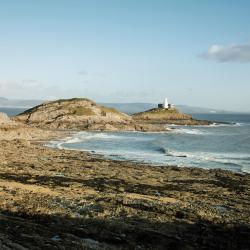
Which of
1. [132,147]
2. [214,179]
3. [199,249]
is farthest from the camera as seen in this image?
[132,147]

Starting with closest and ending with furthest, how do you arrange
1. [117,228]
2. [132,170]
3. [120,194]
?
[117,228]
[120,194]
[132,170]

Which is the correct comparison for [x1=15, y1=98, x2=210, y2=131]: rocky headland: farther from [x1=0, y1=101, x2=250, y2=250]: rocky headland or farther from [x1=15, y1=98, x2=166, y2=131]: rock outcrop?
[x1=0, y1=101, x2=250, y2=250]: rocky headland

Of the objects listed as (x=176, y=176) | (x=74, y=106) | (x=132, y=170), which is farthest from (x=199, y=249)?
(x=74, y=106)

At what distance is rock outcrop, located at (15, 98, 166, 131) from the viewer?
132250 millimetres

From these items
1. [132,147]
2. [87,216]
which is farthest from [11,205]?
[132,147]

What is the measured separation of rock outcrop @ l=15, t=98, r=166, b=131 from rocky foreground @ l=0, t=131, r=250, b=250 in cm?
9016

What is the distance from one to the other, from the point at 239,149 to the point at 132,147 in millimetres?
20097

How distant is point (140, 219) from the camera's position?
22.2m

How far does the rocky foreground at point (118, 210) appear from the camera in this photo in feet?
61.0

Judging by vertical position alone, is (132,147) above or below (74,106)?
below

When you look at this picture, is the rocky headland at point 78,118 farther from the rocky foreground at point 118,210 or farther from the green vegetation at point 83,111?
the rocky foreground at point 118,210

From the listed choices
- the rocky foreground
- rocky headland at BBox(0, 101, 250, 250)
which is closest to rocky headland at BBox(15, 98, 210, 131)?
rocky headland at BBox(0, 101, 250, 250)

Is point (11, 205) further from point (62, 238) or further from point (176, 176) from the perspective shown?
point (176, 176)

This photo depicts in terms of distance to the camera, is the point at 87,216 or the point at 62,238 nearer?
the point at 62,238
